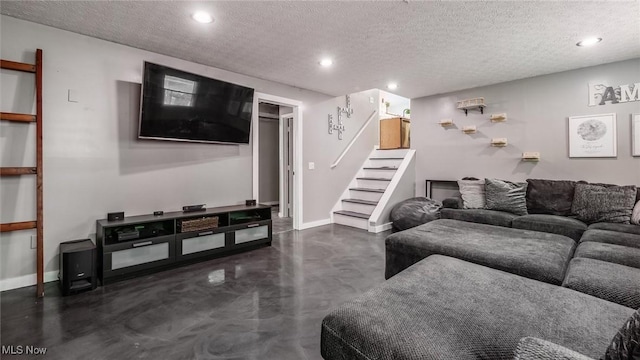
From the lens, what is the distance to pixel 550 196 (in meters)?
3.57

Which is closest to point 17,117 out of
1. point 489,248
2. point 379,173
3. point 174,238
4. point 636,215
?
point 174,238

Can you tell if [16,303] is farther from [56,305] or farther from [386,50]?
A: [386,50]

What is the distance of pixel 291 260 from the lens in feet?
10.8

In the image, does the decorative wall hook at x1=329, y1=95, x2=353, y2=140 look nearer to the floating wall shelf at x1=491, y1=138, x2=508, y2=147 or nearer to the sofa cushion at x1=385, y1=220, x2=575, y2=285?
the floating wall shelf at x1=491, y1=138, x2=508, y2=147

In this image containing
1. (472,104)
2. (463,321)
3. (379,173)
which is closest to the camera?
(463,321)

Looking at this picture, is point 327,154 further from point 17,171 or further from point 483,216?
point 17,171

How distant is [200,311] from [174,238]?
1136 millimetres

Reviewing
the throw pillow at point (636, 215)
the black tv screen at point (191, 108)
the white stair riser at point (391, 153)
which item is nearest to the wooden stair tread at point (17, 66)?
the black tv screen at point (191, 108)

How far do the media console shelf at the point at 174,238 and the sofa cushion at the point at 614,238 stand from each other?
11.3 ft

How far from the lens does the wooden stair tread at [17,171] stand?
2299 millimetres

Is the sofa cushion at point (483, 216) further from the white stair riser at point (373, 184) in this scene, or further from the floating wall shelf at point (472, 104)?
the floating wall shelf at point (472, 104)

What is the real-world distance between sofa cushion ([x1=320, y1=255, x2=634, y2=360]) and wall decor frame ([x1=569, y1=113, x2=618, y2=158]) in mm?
3478

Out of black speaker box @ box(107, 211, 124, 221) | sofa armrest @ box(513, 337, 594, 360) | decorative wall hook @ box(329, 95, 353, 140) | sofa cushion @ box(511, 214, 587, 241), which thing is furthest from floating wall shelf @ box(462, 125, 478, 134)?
black speaker box @ box(107, 211, 124, 221)

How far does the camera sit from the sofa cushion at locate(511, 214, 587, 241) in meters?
2.95
